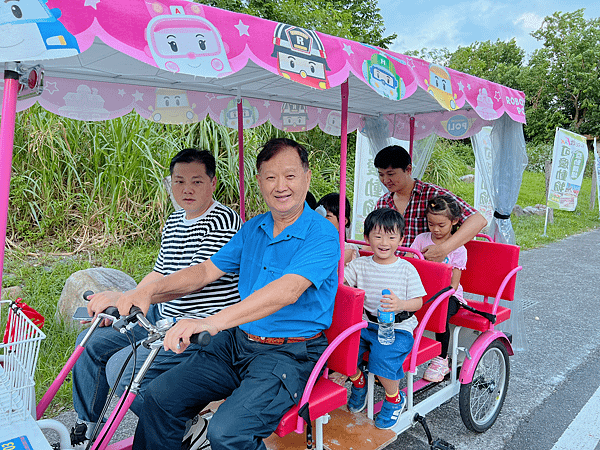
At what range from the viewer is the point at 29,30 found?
1317 millimetres

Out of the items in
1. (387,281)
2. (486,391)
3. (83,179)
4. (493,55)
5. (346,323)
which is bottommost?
(486,391)

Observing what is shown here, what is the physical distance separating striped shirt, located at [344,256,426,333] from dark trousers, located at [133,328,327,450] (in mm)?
664

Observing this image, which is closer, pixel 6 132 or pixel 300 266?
pixel 6 132

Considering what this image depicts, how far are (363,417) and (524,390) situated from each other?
1779 millimetres

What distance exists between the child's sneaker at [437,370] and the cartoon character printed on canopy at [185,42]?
7.51 ft

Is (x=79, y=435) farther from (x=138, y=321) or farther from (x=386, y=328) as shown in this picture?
(x=386, y=328)

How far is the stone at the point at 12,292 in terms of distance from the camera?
434 cm

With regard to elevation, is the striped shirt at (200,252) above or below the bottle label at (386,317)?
above

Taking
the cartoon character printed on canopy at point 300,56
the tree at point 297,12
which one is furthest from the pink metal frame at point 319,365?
the tree at point 297,12

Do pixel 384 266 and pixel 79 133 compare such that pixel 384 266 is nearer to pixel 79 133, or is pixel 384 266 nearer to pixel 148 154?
pixel 148 154

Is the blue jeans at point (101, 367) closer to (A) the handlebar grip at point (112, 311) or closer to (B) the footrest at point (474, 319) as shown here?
(A) the handlebar grip at point (112, 311)

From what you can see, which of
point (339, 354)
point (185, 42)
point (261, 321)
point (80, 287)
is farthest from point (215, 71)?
point (80, 287)

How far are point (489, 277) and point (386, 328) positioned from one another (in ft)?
5.00

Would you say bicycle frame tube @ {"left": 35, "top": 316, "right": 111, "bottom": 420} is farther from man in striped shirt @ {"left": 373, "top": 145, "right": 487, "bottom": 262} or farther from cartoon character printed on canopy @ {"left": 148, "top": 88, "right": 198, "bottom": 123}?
man in striped shirt @ {"left": 373, "top": 145, "right": 487, "bottom": 262}
